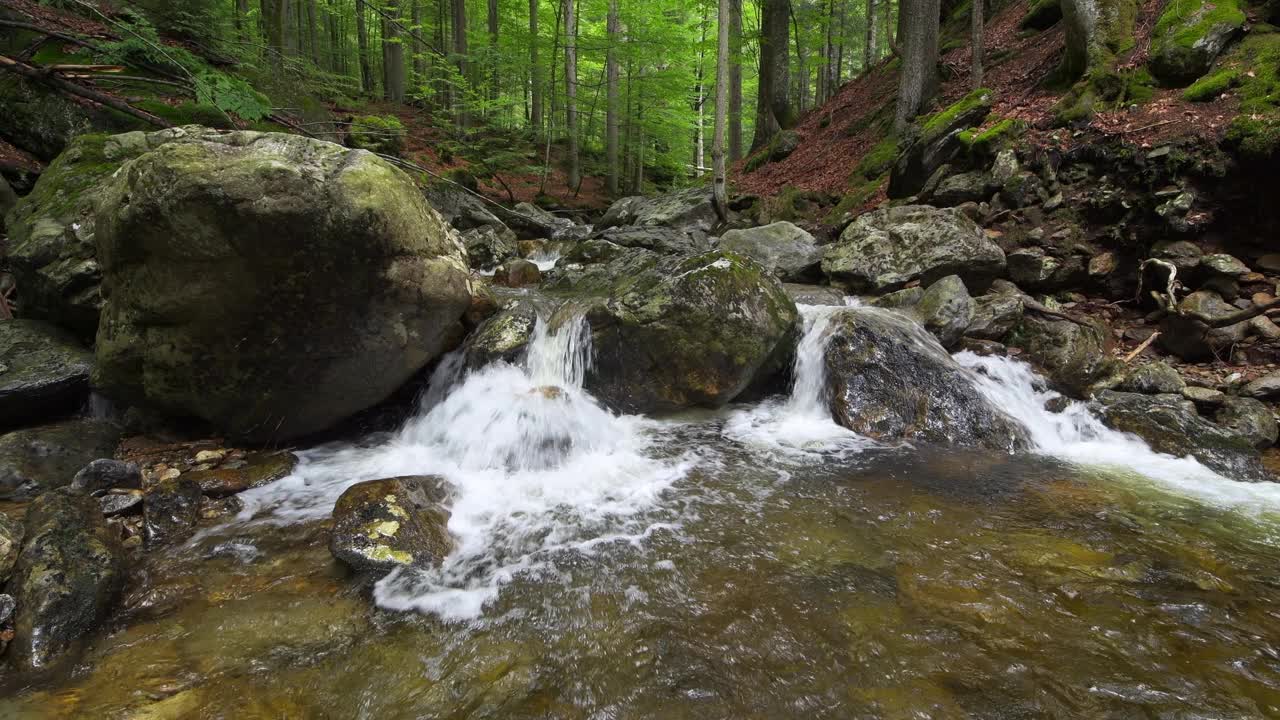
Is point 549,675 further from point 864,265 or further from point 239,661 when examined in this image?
point 864,265

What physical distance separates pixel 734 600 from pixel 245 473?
432 centimetres

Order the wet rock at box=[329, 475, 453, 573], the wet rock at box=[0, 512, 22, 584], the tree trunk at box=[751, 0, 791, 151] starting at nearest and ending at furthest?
the wet rock at box=[0, 512, 22, 584] < the wet rock at box=[329, 475, 453, 573] < the tree trunk at box=[751, 0, 791, 151]

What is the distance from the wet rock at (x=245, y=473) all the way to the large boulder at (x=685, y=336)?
319 cm

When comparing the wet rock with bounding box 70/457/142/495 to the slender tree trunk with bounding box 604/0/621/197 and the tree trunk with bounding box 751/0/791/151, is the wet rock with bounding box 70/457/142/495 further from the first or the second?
the tree trunk with bounding box 751/0/791/151

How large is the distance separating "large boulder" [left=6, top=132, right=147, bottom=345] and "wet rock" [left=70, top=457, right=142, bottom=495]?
232 centimetres

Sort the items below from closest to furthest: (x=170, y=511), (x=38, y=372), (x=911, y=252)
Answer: (x=170, y=511) → (x=38, y=372) → (x=911, y=252)

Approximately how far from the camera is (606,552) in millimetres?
3836

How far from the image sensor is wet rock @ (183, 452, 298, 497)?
179 inches

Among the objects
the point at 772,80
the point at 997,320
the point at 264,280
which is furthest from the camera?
the point at 772,80

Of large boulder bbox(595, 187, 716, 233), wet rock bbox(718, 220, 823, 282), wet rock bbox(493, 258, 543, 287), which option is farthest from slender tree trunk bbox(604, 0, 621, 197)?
wet rock bbox(493, 258, 543, 287)

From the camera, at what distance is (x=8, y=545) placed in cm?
303

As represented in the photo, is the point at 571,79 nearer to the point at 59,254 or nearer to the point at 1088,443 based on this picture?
the point at 59,254

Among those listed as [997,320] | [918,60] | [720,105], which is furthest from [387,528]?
[918,60]

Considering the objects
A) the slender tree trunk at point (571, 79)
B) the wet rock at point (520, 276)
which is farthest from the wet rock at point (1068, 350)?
the slender tree trunk at point (571, 79)
